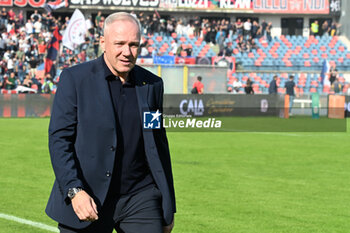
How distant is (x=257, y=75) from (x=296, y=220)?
38.4 meters

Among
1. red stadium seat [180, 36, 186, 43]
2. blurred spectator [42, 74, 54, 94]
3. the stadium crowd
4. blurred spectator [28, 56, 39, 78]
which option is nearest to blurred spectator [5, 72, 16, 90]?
the stadium crowd

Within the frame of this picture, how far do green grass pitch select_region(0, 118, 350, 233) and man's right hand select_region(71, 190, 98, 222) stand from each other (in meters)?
4.27

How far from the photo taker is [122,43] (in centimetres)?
416

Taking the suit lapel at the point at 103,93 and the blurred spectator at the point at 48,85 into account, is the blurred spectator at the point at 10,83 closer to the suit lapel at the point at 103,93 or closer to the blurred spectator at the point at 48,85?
the blurred spectator at the point at 48,85

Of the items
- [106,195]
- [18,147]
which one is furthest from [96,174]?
[18,147]

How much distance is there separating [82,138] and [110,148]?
6.6 inches

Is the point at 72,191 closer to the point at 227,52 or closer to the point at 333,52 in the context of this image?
the point at 227,52

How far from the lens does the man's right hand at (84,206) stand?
4.00m

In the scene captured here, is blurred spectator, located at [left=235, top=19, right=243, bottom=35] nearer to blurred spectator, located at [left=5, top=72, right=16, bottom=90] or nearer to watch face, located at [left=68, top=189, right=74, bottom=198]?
blurred spectator, located at [left=5, top=72, right=16, bottom=90]

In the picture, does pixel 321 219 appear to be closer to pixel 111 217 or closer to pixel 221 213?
pixel 221 213

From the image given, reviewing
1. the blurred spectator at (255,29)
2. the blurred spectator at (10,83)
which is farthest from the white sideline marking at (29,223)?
the blurred spectator at (255,29)

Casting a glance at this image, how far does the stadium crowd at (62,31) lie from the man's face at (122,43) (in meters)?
28.8

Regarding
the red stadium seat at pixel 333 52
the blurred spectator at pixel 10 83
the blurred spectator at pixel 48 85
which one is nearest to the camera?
the blurred spectator at pixel 48 85

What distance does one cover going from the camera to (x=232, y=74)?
45.5 metres
